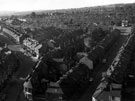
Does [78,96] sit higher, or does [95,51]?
[95,51]

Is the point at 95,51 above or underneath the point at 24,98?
above

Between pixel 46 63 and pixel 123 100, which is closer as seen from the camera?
pixel 123 100

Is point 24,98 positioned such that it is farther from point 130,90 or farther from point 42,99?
point 130,90

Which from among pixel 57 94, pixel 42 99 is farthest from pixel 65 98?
pixel 42 99

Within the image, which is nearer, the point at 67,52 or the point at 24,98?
the point at 24,98

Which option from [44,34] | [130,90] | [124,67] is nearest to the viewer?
[130,90]

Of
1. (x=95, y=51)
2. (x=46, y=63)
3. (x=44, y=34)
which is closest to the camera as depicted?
(x=46, y=63)

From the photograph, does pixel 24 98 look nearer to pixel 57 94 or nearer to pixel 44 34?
pixel 57 94

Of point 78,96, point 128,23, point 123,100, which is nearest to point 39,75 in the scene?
point 78,96

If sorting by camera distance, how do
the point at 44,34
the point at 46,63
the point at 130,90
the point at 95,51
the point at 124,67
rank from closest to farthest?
the point at 130,90
the point at 124,67
the point at 46,63
the point at 95,51
the point at 44,34
